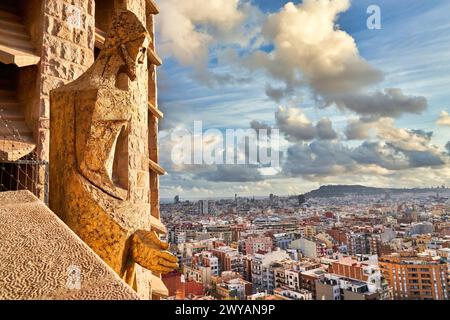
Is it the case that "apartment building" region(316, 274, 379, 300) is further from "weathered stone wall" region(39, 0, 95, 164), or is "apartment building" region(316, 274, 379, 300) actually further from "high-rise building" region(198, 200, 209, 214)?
"weathered stone wall" region(39, 0, 95, 164)

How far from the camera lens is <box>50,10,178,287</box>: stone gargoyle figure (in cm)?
212

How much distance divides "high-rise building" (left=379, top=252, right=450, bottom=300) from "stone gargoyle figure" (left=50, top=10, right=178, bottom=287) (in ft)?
39.2

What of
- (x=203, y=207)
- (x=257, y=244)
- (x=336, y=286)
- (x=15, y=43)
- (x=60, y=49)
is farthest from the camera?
(x=257, y=244)

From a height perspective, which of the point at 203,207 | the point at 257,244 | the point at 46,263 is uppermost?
the point at 46,263

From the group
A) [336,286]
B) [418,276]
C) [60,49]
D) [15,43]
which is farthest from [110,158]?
[336,286]

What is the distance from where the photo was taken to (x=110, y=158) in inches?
89.0

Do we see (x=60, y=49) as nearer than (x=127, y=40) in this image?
No

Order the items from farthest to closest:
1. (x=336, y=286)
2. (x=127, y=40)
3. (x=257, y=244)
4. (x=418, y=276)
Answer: (x=257, y=244), (x=336, y=286), (x=418, y=276), (x=127, y=40)

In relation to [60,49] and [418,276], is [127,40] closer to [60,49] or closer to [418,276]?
[60,49]

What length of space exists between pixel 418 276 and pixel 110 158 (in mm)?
13727

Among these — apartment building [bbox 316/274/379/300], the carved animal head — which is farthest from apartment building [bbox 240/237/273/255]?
the carved animal head

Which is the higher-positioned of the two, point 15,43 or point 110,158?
point 15,43

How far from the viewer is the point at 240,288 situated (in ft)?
51.1
